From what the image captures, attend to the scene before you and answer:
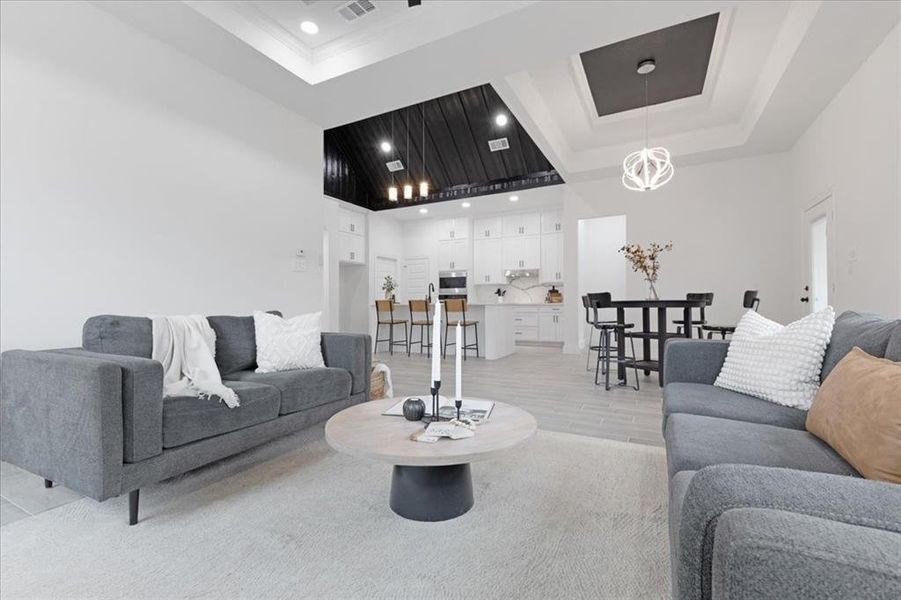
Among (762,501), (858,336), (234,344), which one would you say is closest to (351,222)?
(234,344)

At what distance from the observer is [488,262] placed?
8766 mm

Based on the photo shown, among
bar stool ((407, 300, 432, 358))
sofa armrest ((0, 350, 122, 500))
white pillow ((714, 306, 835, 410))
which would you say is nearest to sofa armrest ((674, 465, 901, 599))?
white pillow ((714, 306, 835, 410))

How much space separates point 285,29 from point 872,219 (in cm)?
507

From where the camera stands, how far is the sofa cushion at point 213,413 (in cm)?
180

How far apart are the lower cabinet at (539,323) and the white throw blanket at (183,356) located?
6.30 metres

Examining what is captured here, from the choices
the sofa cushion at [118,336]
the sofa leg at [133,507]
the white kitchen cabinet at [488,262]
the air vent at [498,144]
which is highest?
the air vent at [498,144]

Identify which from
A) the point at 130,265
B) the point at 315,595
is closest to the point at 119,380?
the point at 315,595

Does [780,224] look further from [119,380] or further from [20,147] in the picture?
[20,147]

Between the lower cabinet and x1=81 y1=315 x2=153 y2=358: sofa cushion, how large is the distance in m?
6.51

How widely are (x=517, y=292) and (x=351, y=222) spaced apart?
150 inches

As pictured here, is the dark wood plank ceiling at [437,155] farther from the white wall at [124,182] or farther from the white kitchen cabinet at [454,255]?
the white wall at [124,182]

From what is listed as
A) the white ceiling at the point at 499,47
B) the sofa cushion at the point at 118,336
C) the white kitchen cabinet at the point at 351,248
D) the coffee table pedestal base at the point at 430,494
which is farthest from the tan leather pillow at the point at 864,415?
the white kitchen cabinet at the point at 351,248

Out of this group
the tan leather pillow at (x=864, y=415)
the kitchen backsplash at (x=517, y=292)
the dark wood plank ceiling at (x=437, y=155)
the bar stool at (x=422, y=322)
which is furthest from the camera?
the kitchen backsplash at (x=517, y=292)

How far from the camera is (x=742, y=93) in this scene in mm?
4707
